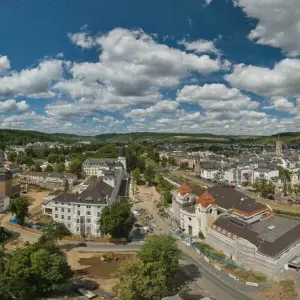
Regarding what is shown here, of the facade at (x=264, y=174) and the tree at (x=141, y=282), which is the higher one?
the facade at (x=264, y=174)

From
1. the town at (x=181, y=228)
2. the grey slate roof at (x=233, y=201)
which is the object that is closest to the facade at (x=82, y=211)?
the town at (x=181, y=228)

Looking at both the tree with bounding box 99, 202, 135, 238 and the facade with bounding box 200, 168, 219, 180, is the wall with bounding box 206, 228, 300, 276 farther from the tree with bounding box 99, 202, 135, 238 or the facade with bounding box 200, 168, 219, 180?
the facade with bounding box 200, 168, 219, 180

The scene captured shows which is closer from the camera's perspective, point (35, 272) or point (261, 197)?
point (35, 272)

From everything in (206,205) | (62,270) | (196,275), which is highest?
(206,205)

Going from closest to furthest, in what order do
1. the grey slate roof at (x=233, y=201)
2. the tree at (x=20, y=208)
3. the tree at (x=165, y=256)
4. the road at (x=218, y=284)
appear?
the road at (x=218, y=284) < the tree at (x=165, y=256) < the grey slate roof at (x=233, y=201) < the tree at (x=20, y=208)

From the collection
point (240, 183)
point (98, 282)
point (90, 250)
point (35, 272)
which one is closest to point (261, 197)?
point (240, 183)

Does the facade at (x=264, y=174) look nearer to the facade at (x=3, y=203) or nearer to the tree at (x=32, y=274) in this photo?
the facade at (x=3, y=203)

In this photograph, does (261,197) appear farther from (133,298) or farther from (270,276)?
(133,298)
